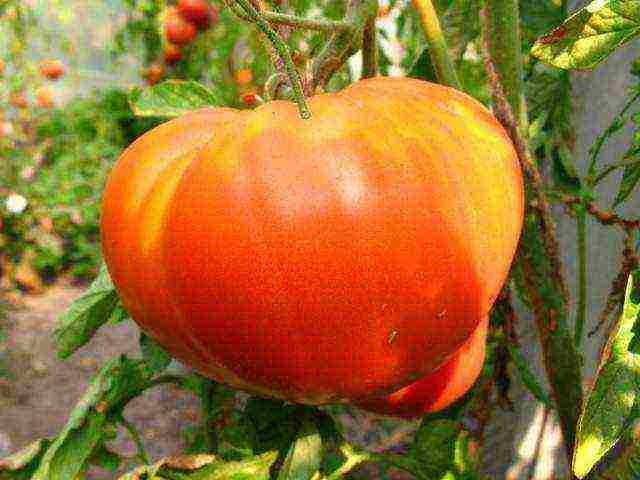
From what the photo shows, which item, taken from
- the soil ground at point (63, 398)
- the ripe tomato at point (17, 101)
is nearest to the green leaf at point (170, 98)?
the soil ground at point (63, 398)

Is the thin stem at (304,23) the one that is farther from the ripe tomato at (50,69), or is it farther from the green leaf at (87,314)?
the ripe tomato at (50,69)

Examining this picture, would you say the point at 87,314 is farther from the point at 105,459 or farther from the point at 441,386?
the point at 441,386

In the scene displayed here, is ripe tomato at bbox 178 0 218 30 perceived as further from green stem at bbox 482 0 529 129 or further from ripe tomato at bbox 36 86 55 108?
green stem at bbox 482 0 529 129

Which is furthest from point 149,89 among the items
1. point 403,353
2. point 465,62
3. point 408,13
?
point 408,13

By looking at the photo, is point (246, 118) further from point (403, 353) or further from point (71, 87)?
point (71, 87)

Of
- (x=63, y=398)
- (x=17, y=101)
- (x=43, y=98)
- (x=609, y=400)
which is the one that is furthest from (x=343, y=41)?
(x=43, y=98)

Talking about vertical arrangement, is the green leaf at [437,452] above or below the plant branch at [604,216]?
below
